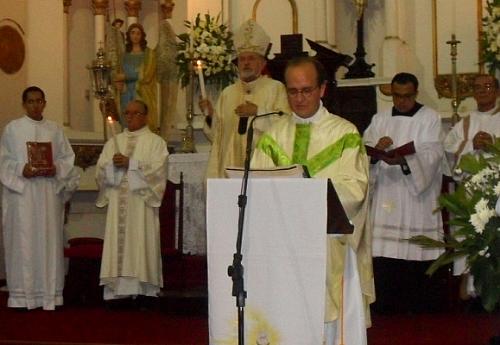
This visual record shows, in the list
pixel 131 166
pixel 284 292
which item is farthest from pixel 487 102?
pixel 284 292

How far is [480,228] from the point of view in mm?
5500

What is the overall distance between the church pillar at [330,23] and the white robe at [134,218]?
258 cm

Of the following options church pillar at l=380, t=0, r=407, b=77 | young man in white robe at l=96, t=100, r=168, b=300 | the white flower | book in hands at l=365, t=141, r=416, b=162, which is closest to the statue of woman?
young man in white robe at l=96, t=100, r=168, b=300

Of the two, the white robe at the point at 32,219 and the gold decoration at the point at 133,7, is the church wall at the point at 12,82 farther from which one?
the white robe at the point at 32,219

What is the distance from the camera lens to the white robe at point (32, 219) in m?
9.95

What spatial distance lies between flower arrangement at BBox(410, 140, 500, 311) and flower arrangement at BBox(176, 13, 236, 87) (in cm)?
550

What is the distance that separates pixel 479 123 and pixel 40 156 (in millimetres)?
4091

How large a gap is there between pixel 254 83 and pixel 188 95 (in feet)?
9.67

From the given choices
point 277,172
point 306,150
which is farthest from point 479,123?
point 277,172

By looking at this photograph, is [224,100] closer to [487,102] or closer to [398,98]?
[398,98]

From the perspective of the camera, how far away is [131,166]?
9.94 metres

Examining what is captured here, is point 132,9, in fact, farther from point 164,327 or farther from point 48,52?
point 164,327

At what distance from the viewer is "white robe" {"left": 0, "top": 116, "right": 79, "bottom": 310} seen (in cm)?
995

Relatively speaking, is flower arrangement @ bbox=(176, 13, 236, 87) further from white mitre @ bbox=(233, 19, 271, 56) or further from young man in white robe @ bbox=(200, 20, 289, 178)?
white mitre @ bbox=(233, 19, 271, 56)
